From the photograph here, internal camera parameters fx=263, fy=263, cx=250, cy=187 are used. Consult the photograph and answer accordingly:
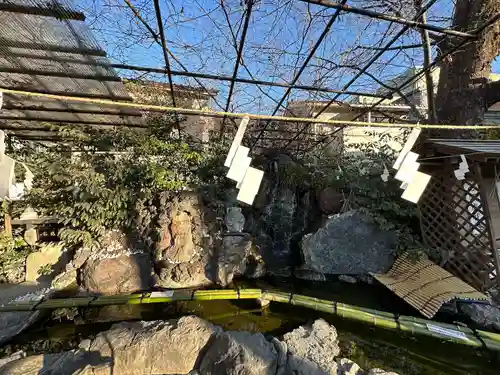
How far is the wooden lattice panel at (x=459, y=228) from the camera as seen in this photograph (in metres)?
4.24

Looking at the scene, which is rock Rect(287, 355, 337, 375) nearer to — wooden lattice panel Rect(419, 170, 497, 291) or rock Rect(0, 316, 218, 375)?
rock Rect(0, 316, 218, 375)

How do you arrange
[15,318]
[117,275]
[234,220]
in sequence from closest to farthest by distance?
1. [15,318]
2. [117,275]
3. [234,220]

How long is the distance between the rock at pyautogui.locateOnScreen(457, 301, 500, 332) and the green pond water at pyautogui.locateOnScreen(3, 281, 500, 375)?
2.40 ft

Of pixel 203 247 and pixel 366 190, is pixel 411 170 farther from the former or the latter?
pixel 203 247

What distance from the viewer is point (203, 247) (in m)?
5.35

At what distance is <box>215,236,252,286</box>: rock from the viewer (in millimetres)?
5022

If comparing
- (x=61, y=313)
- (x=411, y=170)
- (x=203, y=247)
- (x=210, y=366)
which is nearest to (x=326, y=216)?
(x=203, y=247)

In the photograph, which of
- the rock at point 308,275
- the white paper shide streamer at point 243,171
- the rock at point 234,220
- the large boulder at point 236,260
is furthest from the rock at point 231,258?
the white paper shide streamer at point 243,171

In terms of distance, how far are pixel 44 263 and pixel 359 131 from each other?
12.1 meters

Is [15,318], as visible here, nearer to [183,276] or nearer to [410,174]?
[183,276]

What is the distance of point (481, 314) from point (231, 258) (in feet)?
13.3

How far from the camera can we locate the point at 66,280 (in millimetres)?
4723

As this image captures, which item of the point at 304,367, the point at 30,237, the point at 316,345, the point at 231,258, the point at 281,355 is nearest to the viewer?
the point at 304,367

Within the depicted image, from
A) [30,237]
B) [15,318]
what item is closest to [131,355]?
[15,318]
